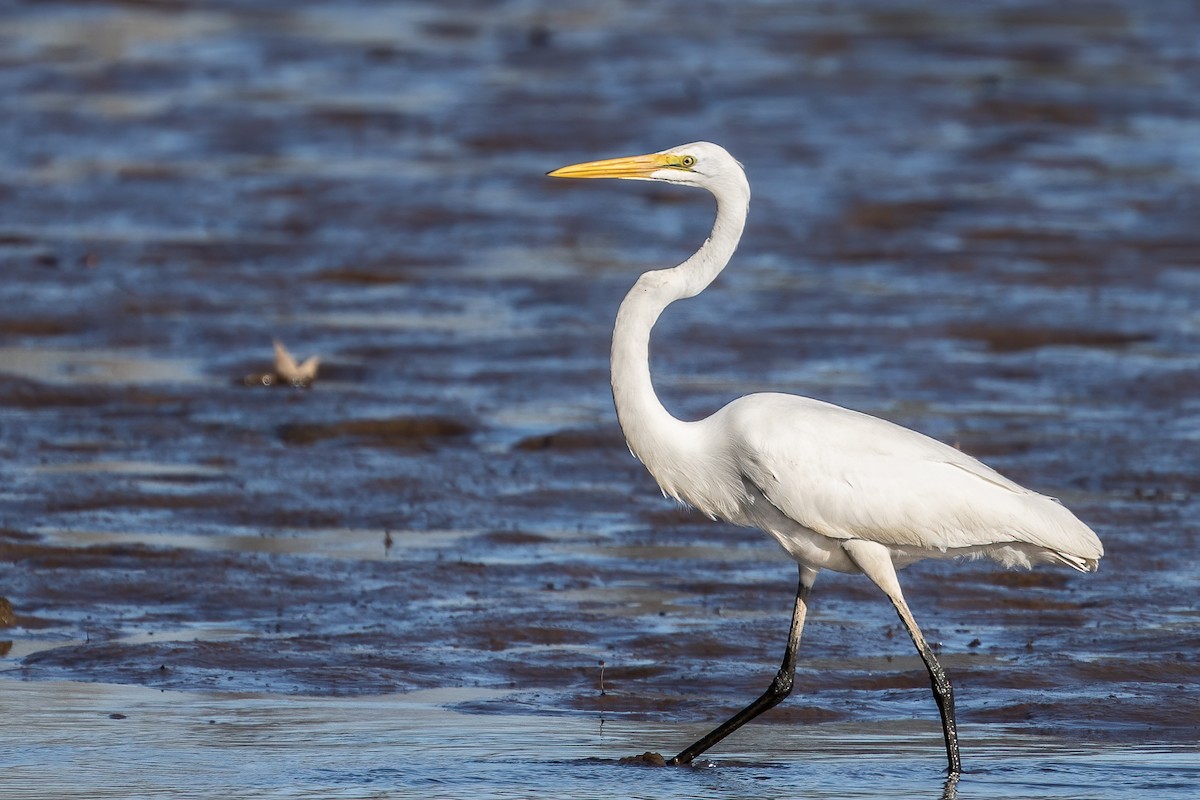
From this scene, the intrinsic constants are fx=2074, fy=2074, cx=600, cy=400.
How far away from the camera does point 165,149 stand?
760 inches

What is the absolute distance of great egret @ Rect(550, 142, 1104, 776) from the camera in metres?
6.39

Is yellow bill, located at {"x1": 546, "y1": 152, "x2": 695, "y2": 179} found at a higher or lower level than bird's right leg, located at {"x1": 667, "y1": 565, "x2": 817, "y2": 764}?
higher

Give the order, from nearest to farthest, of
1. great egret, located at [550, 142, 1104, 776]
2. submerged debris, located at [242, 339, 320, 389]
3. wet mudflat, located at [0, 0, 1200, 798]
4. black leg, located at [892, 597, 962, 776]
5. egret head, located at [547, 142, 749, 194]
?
black leg, located at [892, 597, 962, 776] < great egret, located at [550, 142, 1104, 776] < egret head, located at [547, 142, 749, 194] < wet mudflat, located at [0, 0, 1200, 798] < submerged debris, located at [242, 339, 320, 389]

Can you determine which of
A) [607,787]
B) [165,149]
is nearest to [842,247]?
[165,149]

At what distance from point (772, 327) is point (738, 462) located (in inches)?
261

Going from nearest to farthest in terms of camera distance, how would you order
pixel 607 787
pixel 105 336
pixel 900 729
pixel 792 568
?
1. pixel 607 787
2. pixel 900 729
3. pixel 792 568
4. pixel 105 336

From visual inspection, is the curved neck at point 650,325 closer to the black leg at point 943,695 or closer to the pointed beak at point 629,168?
the pointed beak at point 629,168

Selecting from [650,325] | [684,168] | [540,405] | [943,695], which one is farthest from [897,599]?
[540,405]

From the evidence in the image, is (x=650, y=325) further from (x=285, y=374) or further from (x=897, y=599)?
(x=285, y=374)

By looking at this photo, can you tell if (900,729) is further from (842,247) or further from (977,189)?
(977,189)

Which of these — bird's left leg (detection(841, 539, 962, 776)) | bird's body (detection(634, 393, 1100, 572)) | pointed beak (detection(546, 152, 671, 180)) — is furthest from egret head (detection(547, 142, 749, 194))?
bird's left leg (detection(841, 539, 962, 776))

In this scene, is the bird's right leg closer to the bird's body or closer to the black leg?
the bird's body

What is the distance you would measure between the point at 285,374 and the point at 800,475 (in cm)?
563

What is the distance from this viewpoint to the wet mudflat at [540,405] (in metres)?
6.79
